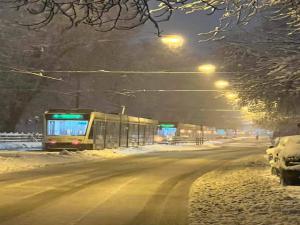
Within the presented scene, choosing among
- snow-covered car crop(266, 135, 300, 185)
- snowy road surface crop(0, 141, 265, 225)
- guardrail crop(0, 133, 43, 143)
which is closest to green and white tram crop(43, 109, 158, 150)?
guardrail crop(0, 133, 43, 143)

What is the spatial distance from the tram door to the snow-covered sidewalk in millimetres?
22278

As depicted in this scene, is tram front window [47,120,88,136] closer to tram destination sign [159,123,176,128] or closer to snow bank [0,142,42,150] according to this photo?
snow bank [0,142,42,150]

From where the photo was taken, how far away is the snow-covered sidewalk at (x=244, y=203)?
35.9ft

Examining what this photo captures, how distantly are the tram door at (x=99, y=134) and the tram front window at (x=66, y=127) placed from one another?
44.7 inches

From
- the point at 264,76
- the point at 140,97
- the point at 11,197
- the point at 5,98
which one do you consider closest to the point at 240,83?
the point at 264,76

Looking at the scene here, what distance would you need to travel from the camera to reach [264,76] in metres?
18.8

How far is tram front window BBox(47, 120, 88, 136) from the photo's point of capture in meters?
40.3

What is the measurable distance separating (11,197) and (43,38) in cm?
3660

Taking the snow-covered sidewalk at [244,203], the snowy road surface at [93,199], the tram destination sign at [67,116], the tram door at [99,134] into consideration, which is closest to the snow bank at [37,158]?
the tram door at [99,134]

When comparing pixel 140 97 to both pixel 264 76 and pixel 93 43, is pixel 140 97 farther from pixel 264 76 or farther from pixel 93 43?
pixel 264 76

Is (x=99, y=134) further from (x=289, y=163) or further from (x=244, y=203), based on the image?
(x=244, y=203)

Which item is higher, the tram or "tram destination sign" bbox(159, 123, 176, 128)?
"tram destination sign" bbox(159, 123, 176, 128)

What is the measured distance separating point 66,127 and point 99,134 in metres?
2.97

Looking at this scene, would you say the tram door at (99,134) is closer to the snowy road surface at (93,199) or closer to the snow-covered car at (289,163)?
the snowy road surface at (93,199)
